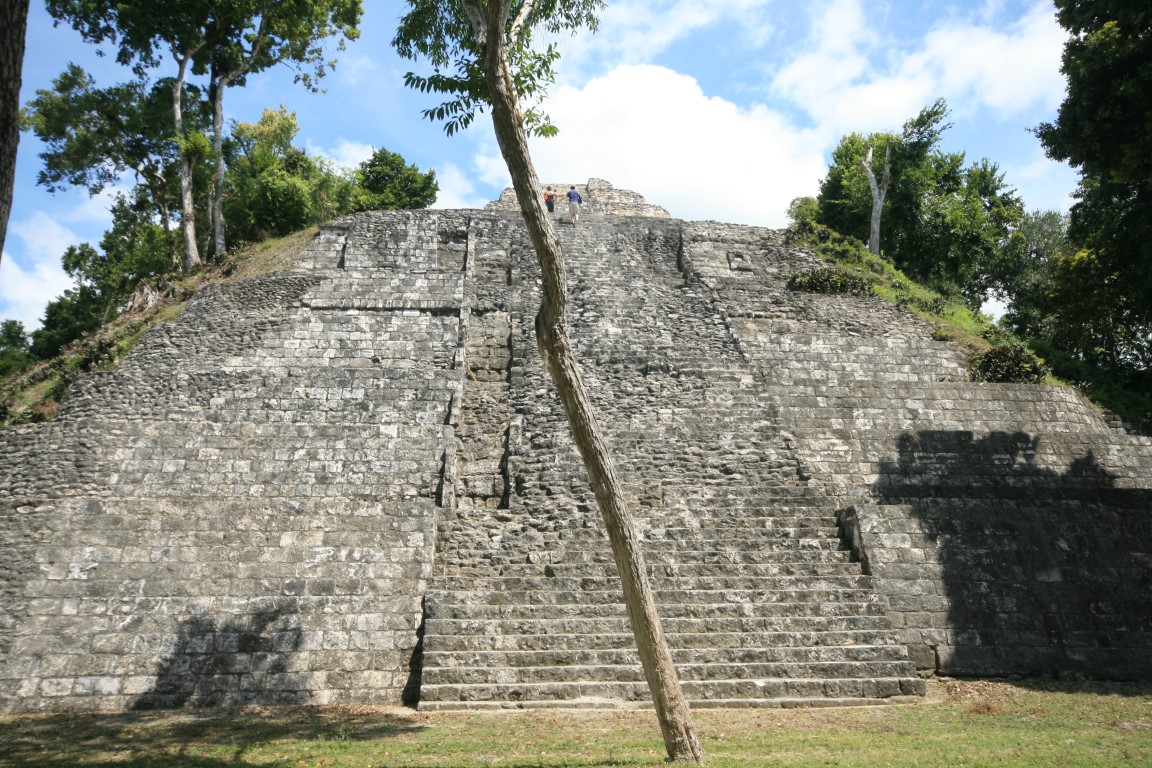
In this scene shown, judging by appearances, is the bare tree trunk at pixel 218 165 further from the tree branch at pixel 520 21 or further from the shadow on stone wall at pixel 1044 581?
the shadow on stone wall at pixel 1044 581

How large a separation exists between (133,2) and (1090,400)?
23.5 metres

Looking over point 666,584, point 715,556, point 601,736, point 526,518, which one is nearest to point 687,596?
point 666,584

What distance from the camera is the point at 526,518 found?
9.55 meters

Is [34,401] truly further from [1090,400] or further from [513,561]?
[1090,400]

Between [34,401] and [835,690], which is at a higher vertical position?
[34,401]

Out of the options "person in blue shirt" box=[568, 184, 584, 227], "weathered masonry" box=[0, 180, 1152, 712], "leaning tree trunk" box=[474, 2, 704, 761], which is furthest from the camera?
"person in blue shirt" box=[568, 184, 584, 227]

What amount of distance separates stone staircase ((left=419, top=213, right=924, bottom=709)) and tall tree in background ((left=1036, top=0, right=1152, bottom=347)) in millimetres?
5521

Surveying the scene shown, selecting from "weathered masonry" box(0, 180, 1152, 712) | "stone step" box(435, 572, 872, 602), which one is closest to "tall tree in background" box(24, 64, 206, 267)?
"weathered masonry" box(0, 180, 1152, 712)

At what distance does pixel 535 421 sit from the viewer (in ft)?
37.8

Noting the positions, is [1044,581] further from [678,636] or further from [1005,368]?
[1005,368]

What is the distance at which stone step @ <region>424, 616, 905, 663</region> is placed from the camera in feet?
24.9

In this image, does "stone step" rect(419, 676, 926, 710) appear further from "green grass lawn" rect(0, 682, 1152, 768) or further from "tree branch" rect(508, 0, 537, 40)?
"tree branch" rect(508, 0, 537, 40)

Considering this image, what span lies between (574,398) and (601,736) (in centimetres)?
273

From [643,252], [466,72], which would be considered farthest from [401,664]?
[643,252]
